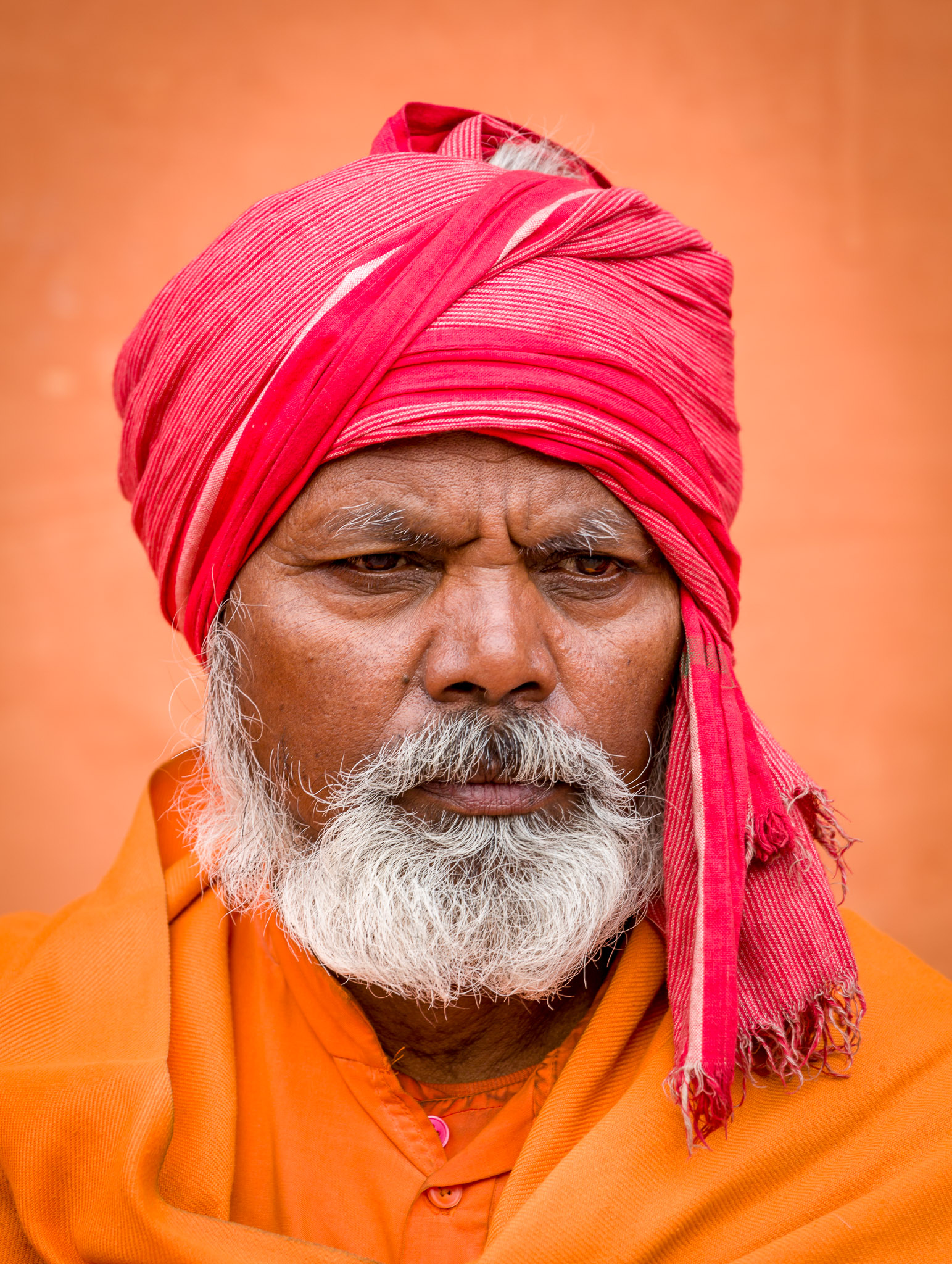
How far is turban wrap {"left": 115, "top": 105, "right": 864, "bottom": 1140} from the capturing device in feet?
5.92

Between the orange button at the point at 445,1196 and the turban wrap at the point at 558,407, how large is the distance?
47 centimetres

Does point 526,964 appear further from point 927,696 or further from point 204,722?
point 927,696

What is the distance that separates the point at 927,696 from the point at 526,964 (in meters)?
2.37

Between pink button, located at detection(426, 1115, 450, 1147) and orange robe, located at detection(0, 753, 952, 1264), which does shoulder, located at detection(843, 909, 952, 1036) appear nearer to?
orange robe, located at detection(0, 753, 952, 1264)

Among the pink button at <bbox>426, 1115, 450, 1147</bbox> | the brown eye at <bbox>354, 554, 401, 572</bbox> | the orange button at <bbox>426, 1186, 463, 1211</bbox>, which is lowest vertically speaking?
the orange button at <bbox>426, 1186, 463, 1211</bbox>

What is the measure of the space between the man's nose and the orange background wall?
1.98m

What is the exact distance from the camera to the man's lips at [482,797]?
192cm

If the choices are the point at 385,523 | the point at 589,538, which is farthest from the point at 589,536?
the point at 385,523

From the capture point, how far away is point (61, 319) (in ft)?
11.8

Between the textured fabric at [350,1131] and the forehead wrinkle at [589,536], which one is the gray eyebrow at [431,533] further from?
the textured fabric at [350,1131]

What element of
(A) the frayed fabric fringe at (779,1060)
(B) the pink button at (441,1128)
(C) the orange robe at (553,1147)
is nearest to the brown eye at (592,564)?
(C) the orange robe at (553,1147)

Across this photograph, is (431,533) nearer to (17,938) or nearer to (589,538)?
(589,538)

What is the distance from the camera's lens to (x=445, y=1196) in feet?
6.33

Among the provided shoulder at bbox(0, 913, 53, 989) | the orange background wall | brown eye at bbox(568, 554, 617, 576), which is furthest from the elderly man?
the orange background wall
